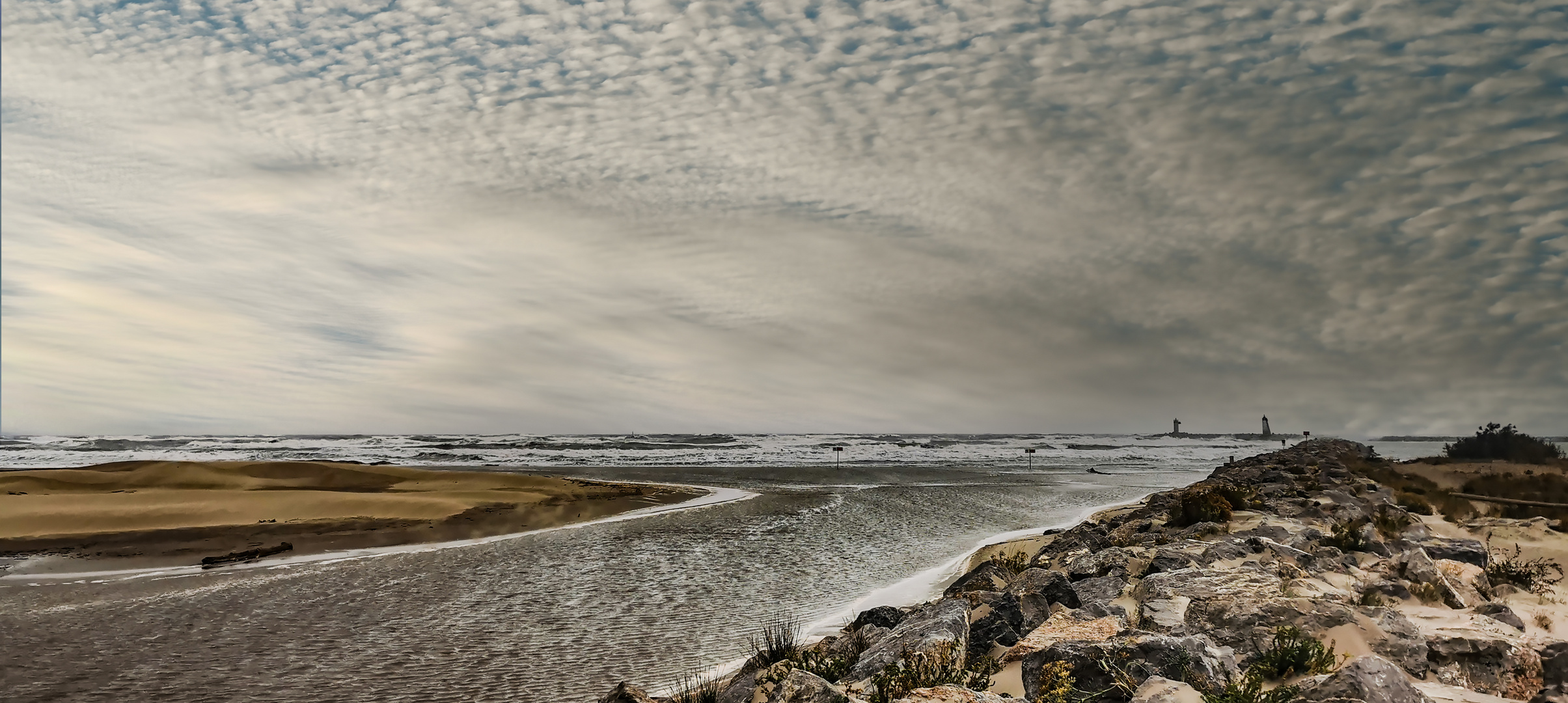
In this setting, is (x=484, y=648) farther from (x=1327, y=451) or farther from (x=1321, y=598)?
(x=1327, y=451)

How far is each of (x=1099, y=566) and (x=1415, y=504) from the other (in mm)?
14364

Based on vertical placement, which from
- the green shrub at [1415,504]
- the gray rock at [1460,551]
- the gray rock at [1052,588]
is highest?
the gray rock at [1460,551]

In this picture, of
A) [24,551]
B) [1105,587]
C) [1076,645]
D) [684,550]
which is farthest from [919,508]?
[24,551]

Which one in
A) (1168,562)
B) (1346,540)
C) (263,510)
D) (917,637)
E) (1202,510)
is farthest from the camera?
(263,510)

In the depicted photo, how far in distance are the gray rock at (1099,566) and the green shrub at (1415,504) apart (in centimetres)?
1202

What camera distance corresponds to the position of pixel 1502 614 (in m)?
6.59

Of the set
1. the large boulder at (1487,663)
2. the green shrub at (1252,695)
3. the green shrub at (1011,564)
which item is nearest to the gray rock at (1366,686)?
the green shrub at (1252,695)

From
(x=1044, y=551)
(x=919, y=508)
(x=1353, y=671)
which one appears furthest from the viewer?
(x=919, y=508)

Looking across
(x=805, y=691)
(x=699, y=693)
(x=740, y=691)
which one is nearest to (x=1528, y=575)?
(x=805, y=691)

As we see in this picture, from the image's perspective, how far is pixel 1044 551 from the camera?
14594 millimetres

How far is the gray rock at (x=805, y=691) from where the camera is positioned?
16.3ft

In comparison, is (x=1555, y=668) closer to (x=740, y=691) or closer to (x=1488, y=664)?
(x=1488, y=664)

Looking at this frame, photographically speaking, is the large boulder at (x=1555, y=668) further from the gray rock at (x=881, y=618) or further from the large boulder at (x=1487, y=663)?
the gray rock at (x=881, y=618)

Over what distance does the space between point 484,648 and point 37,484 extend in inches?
1296
